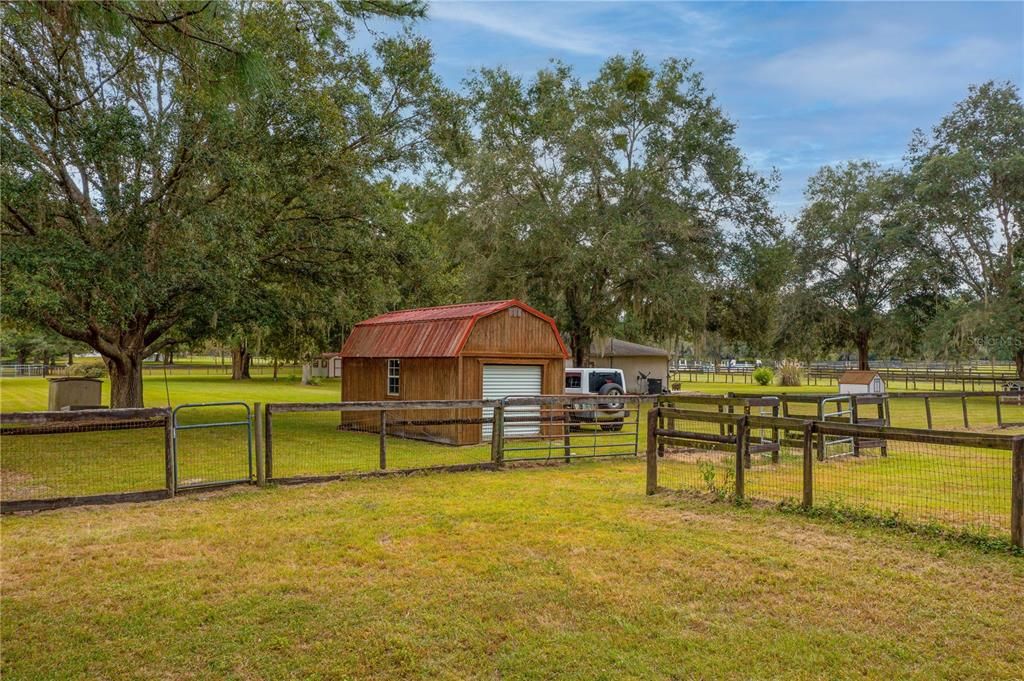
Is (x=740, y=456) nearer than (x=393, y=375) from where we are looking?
Yes

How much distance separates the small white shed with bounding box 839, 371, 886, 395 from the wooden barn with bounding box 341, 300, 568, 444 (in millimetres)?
13187

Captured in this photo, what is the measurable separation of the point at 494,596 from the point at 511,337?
9611 mm

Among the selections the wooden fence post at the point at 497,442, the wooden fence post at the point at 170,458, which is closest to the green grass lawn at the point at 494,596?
the wooden fence post at the point at 170,458

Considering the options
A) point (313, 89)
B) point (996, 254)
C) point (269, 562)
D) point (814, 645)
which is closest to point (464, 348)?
point (313, 89)

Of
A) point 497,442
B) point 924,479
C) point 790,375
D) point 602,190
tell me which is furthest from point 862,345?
point 497,442

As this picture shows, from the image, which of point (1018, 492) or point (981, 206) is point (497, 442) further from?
point (981, 206)

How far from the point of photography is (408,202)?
1163 inches

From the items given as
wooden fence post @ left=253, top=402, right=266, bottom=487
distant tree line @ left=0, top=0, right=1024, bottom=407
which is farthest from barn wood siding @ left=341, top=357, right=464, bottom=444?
wooden fence post @ left=253, top=402, right=266, bottom=487

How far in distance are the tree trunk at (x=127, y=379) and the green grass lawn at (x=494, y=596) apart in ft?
34.6

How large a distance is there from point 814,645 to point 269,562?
398cm

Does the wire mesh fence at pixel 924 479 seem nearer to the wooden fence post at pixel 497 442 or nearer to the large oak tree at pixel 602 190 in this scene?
the wooden fence post at pixel 497 442

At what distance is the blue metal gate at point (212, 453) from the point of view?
27.3 feet

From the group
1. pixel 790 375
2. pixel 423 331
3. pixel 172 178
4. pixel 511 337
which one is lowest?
pixel 790 375

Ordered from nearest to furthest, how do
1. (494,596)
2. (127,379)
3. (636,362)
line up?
(494,596) < (127,379) < (636,362)
